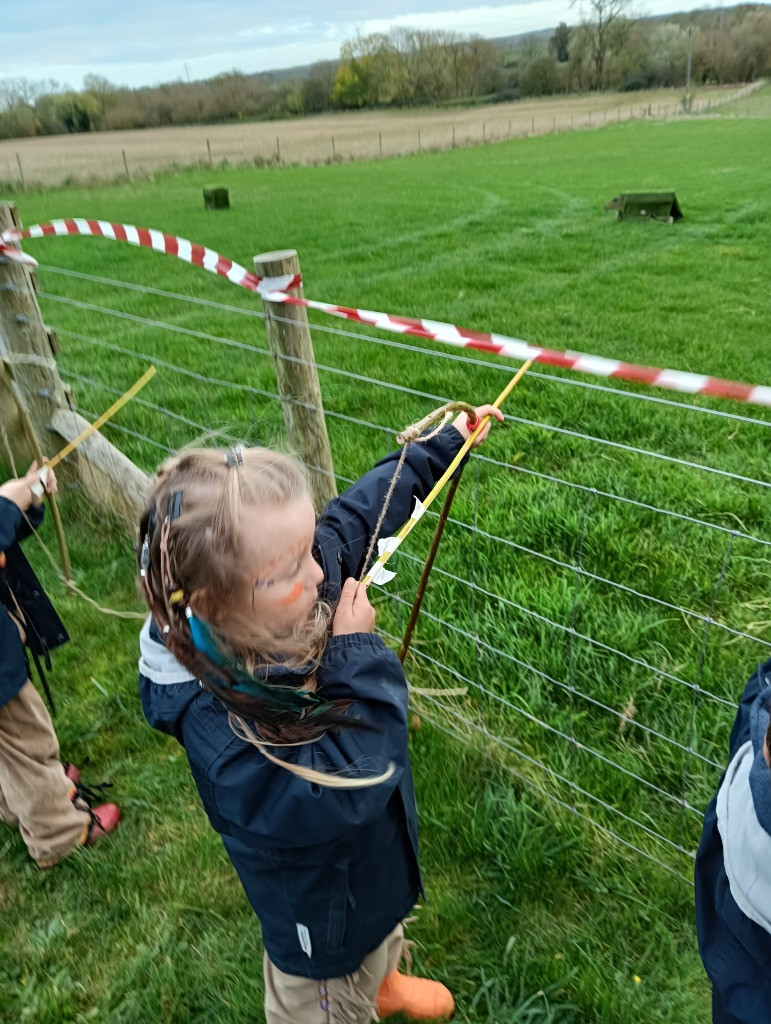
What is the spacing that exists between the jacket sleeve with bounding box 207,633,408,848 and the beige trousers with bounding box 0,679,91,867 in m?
1.18

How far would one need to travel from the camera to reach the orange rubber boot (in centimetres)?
183

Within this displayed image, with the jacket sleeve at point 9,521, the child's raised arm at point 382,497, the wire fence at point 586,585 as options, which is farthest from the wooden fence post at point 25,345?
the child's raised arm at point 382,497

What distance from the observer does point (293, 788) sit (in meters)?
1.23

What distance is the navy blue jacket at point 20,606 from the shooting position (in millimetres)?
2012

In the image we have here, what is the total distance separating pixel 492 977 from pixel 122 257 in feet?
34.6

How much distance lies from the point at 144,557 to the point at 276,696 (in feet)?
1.05

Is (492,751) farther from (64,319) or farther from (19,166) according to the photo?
(19,166)

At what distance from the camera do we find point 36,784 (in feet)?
7.38

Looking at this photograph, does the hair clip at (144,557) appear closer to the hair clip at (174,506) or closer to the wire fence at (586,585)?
the hair clip at (174,506)

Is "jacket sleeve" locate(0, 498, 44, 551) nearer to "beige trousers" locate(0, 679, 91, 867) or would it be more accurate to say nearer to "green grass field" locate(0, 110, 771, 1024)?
"beige trousers" locate(0, 679, 91, 867)

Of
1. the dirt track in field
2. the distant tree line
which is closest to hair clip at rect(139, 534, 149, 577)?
the dirt track in field

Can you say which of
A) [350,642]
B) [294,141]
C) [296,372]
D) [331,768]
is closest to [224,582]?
[350,642]

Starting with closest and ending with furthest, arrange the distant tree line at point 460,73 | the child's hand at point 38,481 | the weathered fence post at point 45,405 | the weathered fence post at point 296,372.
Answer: the child's hand at point 38,481, the weathered fence post at point 296,372, the weathered fence post at point 45,405, the distant tree line at point 460,73

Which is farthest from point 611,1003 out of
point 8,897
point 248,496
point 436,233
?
point 436,233
